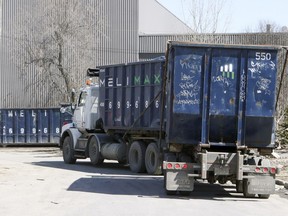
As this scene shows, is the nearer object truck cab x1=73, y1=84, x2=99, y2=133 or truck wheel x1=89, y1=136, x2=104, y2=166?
truck wheel x1=89, y1=136, x2=104, y2=166

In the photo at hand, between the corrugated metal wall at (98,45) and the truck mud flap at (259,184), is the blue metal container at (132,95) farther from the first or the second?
the corrugated metal wall at (98,45)

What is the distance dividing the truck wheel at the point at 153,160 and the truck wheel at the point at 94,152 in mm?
3478

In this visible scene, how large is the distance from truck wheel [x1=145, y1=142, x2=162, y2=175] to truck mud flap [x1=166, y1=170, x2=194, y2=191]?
16.4 ft

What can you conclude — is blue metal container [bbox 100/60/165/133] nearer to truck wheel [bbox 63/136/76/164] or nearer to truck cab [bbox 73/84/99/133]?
truck cab [bbox 73/84/99/133]

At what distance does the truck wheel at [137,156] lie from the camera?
21062 mm

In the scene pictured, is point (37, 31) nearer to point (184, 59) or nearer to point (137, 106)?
point (137, 106)

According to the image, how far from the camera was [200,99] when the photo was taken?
48.2ft

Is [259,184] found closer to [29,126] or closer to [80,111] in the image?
[80,111]

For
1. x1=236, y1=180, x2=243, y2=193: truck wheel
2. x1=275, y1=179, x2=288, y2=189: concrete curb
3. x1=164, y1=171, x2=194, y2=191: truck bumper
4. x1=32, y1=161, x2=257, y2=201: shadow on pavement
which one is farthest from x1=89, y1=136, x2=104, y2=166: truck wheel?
x1=164, y1=171, x2=194, y2=191: truck bumper

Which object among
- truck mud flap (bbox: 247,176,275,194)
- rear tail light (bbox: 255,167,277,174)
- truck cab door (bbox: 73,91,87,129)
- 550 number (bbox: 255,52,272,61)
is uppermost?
550 number (bbox: 255,52,272,61)

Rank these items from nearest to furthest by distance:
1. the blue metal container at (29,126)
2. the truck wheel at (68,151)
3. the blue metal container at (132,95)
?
the blue metal container at (132,95) → the truck wheel at (68,151) → the blue metal container at (29,126)

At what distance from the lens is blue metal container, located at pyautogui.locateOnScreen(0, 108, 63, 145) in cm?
4003

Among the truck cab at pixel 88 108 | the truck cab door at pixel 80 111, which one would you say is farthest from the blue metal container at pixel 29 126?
the truck cab at pixel 88 108

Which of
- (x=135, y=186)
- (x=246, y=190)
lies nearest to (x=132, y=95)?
(x=135, y=186)
